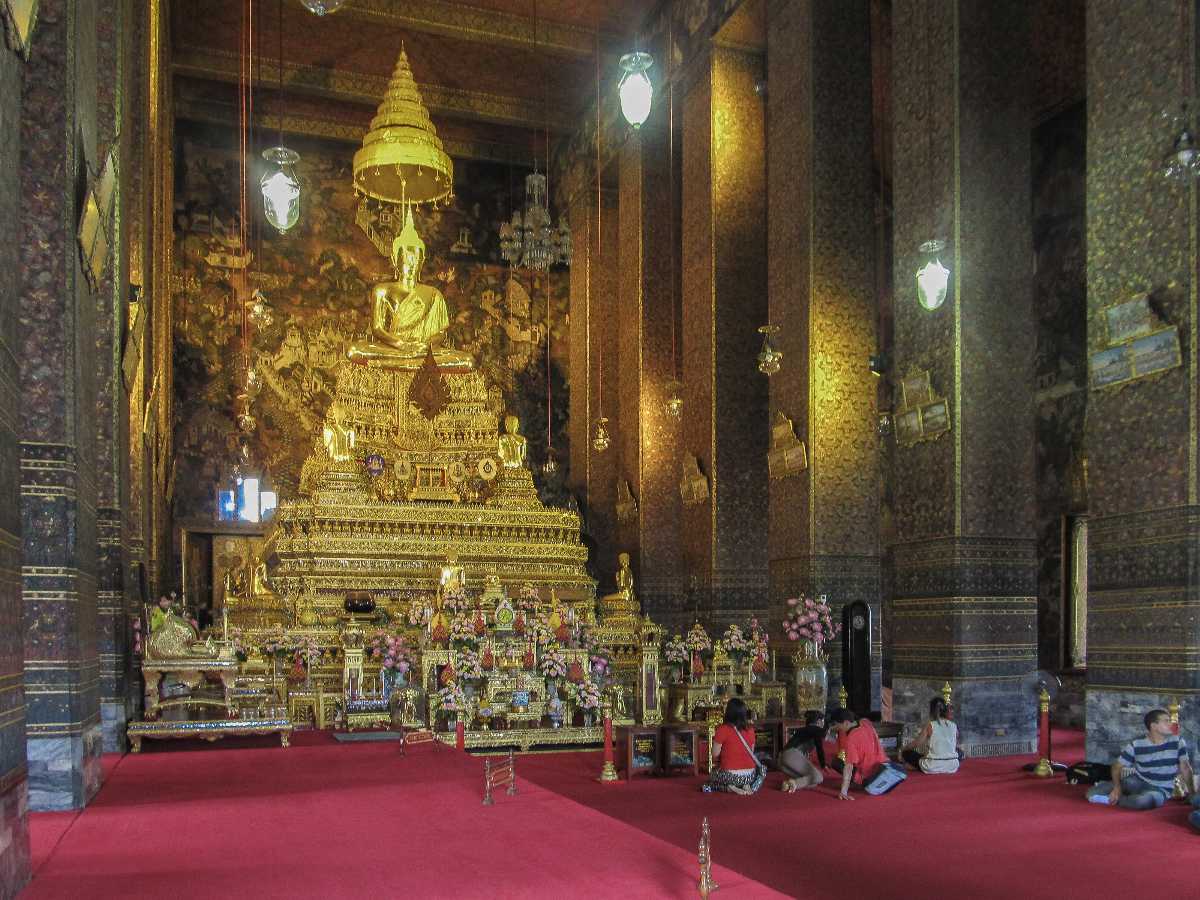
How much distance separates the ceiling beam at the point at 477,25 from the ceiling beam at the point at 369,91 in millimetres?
1734

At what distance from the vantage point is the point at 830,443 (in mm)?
11633

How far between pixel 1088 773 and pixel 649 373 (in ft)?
30.6

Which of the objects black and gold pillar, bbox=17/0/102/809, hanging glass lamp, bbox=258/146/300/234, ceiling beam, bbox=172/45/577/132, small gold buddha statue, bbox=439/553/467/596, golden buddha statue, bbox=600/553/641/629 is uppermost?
ceiling beam, bbox=172/45/577/132

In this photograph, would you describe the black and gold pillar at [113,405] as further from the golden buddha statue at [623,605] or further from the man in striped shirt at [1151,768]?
the man in striped shirt at [1151,768]

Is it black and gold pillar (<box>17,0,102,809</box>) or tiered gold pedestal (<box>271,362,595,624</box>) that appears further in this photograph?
tiered gold pedestal (<box>271,362,595,624</box>)

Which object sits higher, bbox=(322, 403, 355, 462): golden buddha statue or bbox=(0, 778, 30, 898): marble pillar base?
bbox=(322, 403, 355, 462): golden buddha statue

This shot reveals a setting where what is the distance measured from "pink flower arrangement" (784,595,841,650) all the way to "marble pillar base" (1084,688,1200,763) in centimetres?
316

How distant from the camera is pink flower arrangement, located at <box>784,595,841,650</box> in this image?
36.2ft

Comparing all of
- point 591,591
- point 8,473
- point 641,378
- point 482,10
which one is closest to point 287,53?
point 482,10

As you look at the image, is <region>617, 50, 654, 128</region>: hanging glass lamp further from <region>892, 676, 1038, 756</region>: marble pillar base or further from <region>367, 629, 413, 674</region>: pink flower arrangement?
<region>367, 629, 413, 674</region>: pink flower arrangement

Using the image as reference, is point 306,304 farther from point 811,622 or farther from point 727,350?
point 811,622

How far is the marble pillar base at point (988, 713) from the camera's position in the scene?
9273 millimetres

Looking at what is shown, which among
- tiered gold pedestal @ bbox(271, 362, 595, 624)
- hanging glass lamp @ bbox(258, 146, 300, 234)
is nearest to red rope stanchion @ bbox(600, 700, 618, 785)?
tiered gold pedestal @ bbox(271, 362, 595, 624)

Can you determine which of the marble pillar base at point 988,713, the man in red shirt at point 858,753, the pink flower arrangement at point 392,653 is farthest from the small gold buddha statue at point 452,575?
the man in red shirt at point 858,753
